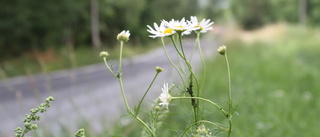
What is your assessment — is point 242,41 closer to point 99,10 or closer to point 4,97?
point 99,10

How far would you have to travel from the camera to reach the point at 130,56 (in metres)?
4.23

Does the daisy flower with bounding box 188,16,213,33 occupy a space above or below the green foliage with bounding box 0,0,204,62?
below

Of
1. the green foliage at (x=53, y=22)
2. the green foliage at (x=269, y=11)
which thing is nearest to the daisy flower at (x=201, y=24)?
the green foliage at (x=53, y=22)

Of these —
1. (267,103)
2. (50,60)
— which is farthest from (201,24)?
(50,60)

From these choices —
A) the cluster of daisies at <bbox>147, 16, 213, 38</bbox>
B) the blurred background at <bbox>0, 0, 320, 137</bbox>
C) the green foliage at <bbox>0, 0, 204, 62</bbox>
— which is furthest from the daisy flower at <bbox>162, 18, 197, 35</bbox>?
the green foliage at <bbox>0, 0, 204, 62</bbox>

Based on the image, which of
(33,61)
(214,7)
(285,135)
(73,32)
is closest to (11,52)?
(33,61)

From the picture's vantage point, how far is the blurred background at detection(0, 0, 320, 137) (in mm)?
3812

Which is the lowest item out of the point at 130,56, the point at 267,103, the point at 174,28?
the point at 267,103

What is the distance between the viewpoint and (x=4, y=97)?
369 inches

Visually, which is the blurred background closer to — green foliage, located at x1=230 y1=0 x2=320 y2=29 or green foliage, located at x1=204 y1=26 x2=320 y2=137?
green foliage, located at x1=204 y1=26 x2=320 y2=137

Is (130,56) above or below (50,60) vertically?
below

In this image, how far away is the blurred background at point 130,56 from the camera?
3812mm

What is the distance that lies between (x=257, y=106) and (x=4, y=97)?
636 cm

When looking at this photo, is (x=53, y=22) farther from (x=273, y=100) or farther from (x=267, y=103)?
(x=267, y=103)
